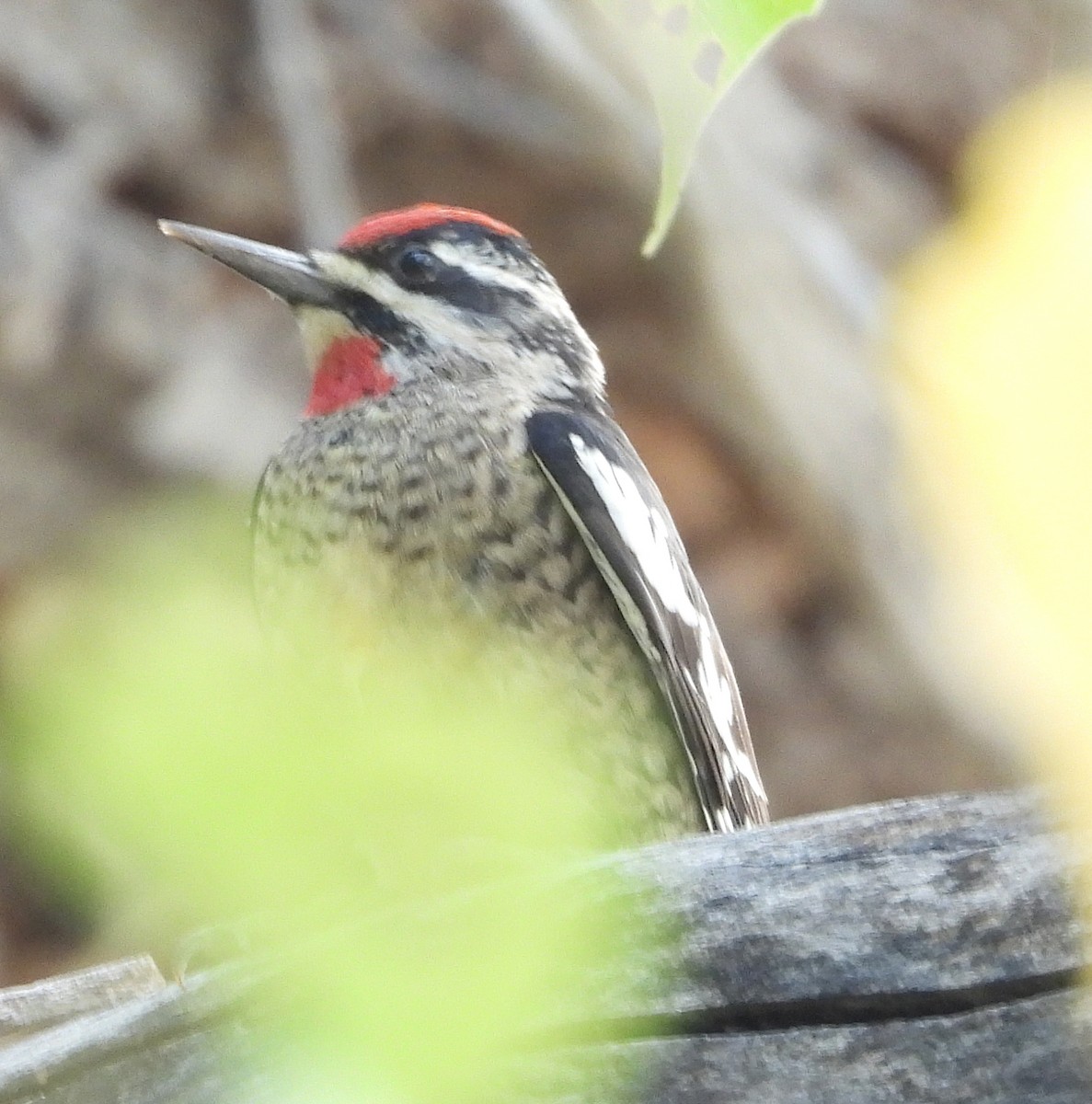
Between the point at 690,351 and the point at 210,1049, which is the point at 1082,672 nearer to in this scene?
the point at 210,1049

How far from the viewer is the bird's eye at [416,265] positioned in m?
2.62

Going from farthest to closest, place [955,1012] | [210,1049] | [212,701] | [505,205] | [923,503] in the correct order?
[505,205]
[923,503]
[210,1049]
[955,1012]
[212,701]

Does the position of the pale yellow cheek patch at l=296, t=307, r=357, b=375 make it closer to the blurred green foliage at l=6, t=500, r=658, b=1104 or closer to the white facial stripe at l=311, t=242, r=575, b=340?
the white facial stripe at l=311, t=242, r=575, b=340

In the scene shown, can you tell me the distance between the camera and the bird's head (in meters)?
2.54

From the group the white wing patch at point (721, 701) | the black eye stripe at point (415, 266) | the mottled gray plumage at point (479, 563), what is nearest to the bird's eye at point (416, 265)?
the black eye stripe at point (415, 266)

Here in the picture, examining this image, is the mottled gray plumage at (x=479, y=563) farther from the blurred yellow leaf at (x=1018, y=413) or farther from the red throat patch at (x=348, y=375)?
the blurred yellow leaf at (x=1018, y=413)

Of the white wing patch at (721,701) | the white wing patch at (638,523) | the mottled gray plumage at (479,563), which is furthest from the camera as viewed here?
the white wing patch at (721,701)

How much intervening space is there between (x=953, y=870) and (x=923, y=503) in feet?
9.09

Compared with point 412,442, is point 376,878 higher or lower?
lower

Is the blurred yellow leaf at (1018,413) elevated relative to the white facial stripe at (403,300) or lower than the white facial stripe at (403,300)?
lower

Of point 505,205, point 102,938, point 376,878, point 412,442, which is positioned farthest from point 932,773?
point 376,878

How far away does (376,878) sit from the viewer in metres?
1.67

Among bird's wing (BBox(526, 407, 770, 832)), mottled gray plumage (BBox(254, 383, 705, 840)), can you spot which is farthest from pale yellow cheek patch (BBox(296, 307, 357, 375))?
bird's wing (BBox(526, 407, 770, 832))

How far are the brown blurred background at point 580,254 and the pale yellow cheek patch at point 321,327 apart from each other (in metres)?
1.43
